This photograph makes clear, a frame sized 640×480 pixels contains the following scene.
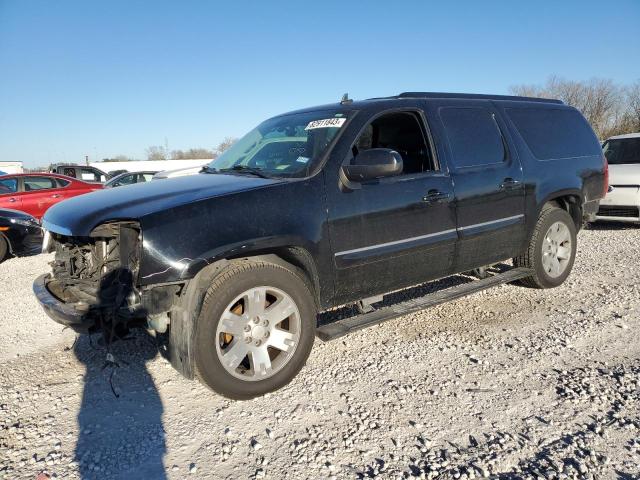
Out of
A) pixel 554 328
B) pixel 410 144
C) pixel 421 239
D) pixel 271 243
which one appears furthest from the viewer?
pixel 410 144

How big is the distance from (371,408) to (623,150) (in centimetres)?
925

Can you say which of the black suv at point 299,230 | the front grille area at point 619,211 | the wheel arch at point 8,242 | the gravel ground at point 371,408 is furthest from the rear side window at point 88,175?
the front grille area at point 619,211

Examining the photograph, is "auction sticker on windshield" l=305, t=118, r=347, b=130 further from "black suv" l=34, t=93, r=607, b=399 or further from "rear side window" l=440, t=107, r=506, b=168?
"rear side window" l=440, t=107, r=506, b=168

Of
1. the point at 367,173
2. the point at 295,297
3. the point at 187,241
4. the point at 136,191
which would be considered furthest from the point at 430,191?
the point at 136,191

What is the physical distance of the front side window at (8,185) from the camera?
10.2 metres

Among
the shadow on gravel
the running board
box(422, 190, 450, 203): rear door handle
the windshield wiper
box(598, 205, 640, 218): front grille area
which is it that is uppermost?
the windshield wiper

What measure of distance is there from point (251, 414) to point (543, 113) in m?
4.35

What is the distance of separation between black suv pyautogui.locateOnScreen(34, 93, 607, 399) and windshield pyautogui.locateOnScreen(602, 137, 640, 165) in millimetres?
5792

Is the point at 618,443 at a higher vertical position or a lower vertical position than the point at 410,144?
lower

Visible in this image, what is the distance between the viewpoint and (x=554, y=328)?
3.98 m

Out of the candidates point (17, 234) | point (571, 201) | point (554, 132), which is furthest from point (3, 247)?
point (571, 201)

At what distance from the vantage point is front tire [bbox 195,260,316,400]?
2.80 meters

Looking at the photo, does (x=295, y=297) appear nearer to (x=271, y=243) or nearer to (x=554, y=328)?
(x=271, y=243)

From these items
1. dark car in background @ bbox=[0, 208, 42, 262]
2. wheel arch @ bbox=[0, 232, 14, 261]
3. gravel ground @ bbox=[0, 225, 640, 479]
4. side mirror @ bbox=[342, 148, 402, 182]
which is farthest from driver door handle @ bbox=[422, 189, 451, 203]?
wheel arch @ bbox=[0, 232, 14, 261]
